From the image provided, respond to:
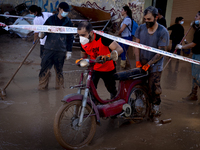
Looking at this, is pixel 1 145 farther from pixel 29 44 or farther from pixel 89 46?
pixel 29 44

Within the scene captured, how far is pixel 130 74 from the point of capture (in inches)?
142

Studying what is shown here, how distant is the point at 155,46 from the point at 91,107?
1.64 meters

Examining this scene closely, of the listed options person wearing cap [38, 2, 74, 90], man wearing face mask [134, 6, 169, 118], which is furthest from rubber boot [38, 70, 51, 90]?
→ man wearing face mask [134, 6, 169, 118]

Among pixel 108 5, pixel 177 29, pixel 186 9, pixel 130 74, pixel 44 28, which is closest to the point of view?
pixel 130 74

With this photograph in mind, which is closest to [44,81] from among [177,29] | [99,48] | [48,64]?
[48,64]

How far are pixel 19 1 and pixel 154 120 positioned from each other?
431 inches

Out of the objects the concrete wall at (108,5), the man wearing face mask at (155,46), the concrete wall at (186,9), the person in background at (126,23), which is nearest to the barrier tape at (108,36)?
the man wearing face mask at (155,46)

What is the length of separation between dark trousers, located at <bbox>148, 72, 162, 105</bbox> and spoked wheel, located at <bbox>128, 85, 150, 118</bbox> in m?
0.16

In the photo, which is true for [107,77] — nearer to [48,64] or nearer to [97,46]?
[97,46]

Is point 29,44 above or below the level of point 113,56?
below

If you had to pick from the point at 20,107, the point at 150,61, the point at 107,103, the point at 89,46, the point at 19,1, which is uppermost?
the point at 19,1

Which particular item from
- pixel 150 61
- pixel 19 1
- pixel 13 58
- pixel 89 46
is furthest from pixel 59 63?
pixel 19 1

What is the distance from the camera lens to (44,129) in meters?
3.45

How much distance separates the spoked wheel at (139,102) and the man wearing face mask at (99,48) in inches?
14.3
